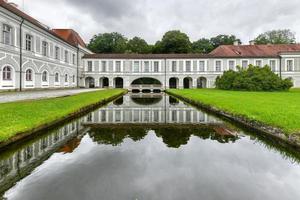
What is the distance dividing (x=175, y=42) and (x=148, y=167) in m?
58.7

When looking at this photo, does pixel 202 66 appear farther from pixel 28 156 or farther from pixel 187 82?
pixel 28 156

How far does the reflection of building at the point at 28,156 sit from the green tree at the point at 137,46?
194 ft

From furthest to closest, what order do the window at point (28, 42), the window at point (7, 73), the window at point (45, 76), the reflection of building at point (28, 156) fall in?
the window at point (45, 76)
the window at point (28, 42)
the window at point (7, 73)
the reflection of building at point (28, 156)

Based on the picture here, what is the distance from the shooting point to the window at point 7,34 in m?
22.3

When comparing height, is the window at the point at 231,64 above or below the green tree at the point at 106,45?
below

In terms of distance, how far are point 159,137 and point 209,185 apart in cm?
353

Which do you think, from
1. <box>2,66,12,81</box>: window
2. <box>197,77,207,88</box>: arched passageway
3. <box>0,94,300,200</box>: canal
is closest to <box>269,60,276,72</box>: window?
<box>197,77,207,88</box>: arched passageway

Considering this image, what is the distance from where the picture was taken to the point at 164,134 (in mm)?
7844

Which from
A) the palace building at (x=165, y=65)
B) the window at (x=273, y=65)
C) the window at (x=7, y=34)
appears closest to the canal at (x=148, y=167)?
the window at (x=7, y=34)

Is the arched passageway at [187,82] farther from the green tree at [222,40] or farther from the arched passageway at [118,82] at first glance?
the green tree at [222,40]

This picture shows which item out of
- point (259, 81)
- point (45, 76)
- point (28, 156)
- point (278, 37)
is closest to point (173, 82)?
point (259, 81)

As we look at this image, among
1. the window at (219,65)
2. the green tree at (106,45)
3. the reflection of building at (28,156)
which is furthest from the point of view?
the green tree at (106,45)

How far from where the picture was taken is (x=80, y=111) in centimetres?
1198

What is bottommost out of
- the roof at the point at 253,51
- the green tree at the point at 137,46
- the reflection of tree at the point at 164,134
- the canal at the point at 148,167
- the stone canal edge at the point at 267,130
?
the canal at the point at 148,167
